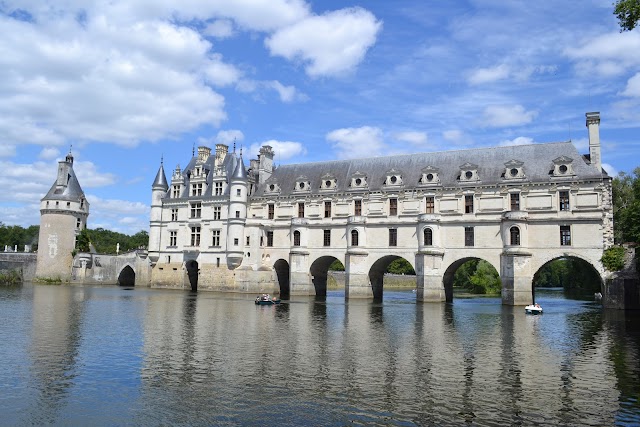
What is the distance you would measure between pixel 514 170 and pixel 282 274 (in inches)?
1081

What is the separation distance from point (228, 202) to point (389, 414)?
50.3 metres

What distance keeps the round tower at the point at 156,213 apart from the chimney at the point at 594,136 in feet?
159

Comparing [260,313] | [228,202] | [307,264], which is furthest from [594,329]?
[228,202]

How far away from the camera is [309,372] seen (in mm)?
17359

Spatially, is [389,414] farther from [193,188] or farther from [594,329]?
[193,188]

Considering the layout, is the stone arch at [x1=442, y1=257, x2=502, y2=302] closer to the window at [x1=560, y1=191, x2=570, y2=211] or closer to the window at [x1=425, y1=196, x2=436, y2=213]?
the window at [x1=425, y1=196, x2=436, y2=213]

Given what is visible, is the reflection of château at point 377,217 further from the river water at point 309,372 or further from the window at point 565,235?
the river water at point 309,372

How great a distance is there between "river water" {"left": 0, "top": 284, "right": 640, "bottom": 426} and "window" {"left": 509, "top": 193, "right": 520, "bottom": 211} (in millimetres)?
16755

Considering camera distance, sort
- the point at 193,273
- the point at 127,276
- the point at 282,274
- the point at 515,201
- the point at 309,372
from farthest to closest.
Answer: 1. the point at 127,276
2. the point at 193,273
3. the point at 282,274
4. the point at 515,201
5. the point at 309,372

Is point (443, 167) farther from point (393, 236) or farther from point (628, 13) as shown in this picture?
point (628, 13)

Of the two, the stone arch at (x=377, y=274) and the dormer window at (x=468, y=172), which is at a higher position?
the dormer window at (x=468, y=172)

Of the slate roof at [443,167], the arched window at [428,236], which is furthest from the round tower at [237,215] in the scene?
the arched window at [428,236]

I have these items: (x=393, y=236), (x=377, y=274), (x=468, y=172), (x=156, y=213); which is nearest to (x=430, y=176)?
(x=468, y=172)

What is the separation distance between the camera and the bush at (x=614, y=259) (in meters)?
41.3
